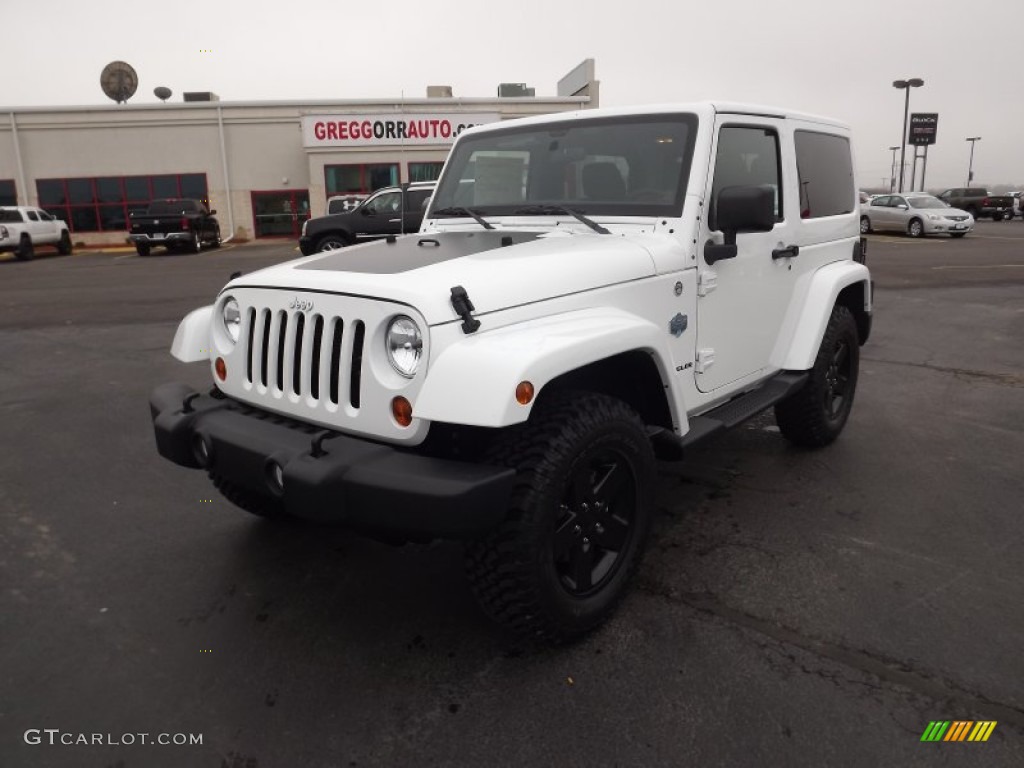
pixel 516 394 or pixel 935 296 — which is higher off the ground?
pixel 516 394

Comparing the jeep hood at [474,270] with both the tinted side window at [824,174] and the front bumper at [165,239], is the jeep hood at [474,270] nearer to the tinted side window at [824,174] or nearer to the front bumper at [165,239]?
the tinted side window at [824,174]

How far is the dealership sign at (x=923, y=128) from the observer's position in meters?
42.2

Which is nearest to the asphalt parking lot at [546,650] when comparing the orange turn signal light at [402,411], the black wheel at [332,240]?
the orange turn signal light at [402,411]

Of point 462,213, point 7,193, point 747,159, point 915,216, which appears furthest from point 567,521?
point 7,193

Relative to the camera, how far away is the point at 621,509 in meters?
2.97

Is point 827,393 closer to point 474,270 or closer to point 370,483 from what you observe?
point 474,270

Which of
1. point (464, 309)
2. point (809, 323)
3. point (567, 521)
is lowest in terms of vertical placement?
point (567, 521)

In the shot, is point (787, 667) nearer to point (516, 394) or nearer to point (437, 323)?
point (516, 394)

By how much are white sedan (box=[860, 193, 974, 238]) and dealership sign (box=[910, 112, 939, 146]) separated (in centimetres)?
2115

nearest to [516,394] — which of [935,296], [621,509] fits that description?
[621,509]

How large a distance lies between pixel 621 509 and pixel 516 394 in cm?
91

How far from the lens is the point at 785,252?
4035 mm

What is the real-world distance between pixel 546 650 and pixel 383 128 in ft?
90.9

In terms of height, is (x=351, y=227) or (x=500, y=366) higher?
(x=500, y=366)
